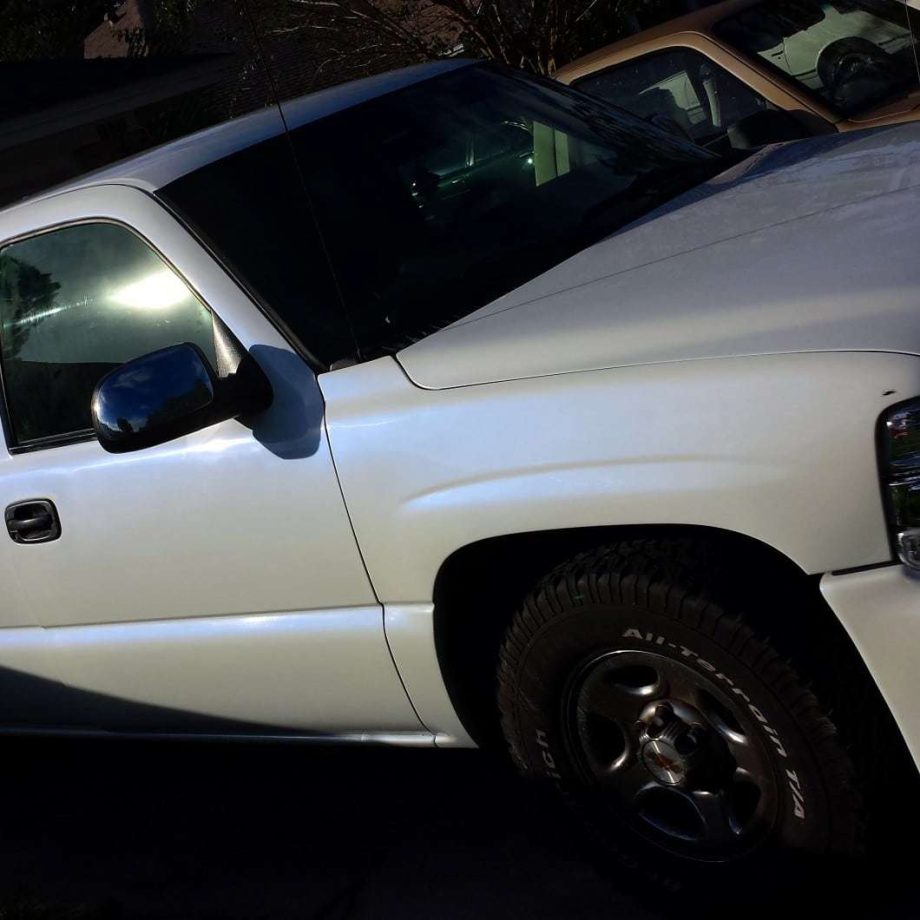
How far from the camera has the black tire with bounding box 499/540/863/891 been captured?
8.77 feet

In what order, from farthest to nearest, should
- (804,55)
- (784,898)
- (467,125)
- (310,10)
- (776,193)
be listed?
(310,10)
(804,55)
(467,125)
(776,193)
(784,898)

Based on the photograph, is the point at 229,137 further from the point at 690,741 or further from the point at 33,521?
the point at 690,741

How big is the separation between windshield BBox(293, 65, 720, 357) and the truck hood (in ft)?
0.56

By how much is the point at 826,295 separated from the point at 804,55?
448 cm

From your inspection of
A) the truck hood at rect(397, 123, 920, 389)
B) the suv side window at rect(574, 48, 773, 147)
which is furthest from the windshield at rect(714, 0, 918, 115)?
the truck hood at rect(397, 123, 920, 389)

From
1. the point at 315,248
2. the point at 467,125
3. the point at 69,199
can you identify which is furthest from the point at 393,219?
the point at 69,199

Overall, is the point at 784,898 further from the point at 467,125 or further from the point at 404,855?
the point at 467,125

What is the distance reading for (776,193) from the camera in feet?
11.1

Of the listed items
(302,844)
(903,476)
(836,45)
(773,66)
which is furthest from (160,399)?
(836,45)

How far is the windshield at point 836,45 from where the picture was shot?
6465 millimetres

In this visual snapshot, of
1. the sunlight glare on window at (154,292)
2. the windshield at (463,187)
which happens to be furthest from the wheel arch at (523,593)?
the sunlight glare on window at (154,292)

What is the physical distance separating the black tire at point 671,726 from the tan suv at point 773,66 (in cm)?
375

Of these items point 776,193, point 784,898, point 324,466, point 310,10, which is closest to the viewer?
point 784,898

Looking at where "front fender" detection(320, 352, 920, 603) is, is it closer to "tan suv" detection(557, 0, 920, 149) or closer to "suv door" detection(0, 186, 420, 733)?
"suv door" detection(0, 186, 420, 733)
